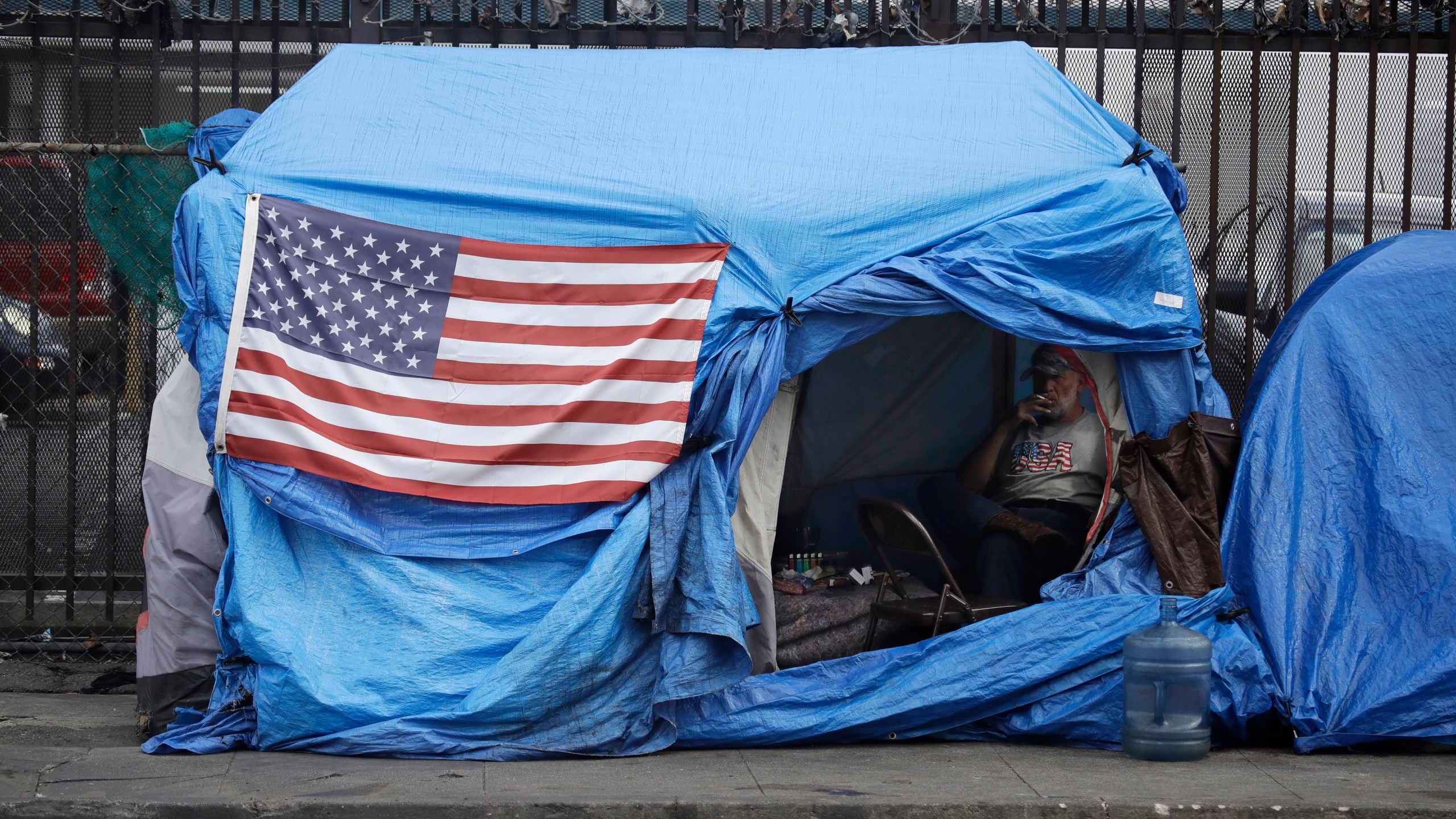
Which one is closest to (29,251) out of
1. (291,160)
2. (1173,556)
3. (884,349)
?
(291,160)

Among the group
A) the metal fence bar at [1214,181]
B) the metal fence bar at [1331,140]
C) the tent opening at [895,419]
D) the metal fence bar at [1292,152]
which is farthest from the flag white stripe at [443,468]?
the metal fence bar at [1331,140]

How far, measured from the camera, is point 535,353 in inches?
183

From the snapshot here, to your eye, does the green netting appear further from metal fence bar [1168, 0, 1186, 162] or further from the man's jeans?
metal fence bar [1168, 0, 1186, 162]

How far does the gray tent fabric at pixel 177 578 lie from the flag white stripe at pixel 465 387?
0.55 metres

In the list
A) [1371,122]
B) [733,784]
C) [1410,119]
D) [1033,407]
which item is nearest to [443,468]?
[733,784]

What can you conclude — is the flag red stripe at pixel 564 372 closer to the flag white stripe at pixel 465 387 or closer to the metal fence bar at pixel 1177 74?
the flag white stripe at pixel 465 387

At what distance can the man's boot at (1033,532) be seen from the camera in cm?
522

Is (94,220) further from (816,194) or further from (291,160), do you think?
(816,194)

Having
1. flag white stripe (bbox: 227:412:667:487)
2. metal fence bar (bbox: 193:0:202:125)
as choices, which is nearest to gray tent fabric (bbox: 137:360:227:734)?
flag white stripe (bbox: 227:412:667:487)

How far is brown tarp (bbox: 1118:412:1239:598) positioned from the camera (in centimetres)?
470

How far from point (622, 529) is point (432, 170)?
1.52m

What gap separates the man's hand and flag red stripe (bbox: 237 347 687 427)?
171cm

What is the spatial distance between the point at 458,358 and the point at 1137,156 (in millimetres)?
2650

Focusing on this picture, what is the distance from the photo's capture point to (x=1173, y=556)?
15.5 feet
